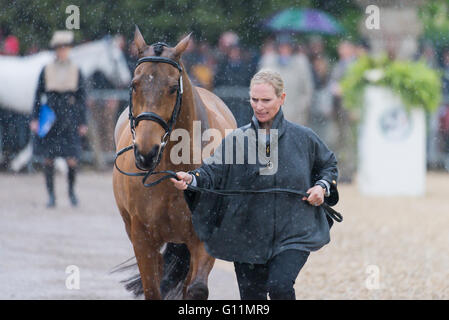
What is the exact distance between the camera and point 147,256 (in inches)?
210

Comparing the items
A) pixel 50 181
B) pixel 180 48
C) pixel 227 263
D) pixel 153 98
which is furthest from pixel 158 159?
pixel 50 181

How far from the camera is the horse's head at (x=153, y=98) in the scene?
456 centimetres

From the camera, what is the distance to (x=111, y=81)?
16.0m

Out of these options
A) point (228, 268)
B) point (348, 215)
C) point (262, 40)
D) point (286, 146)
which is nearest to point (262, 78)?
point (286, 146)

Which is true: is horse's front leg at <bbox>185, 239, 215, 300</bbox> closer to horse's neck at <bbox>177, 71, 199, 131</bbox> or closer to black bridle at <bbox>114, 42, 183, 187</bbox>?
black bridle at <bbox>114, 42, 183, 187</bbox>

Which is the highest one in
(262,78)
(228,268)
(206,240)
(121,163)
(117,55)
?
(117,55)

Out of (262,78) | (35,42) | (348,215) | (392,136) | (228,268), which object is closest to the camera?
(262,78)

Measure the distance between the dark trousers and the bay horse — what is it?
0.34 m

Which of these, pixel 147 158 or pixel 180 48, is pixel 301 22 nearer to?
pixel 180 48

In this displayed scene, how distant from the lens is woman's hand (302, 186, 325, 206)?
458cm

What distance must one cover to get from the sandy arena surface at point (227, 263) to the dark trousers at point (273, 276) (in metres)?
1.92

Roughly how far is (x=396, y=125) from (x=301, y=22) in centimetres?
452
